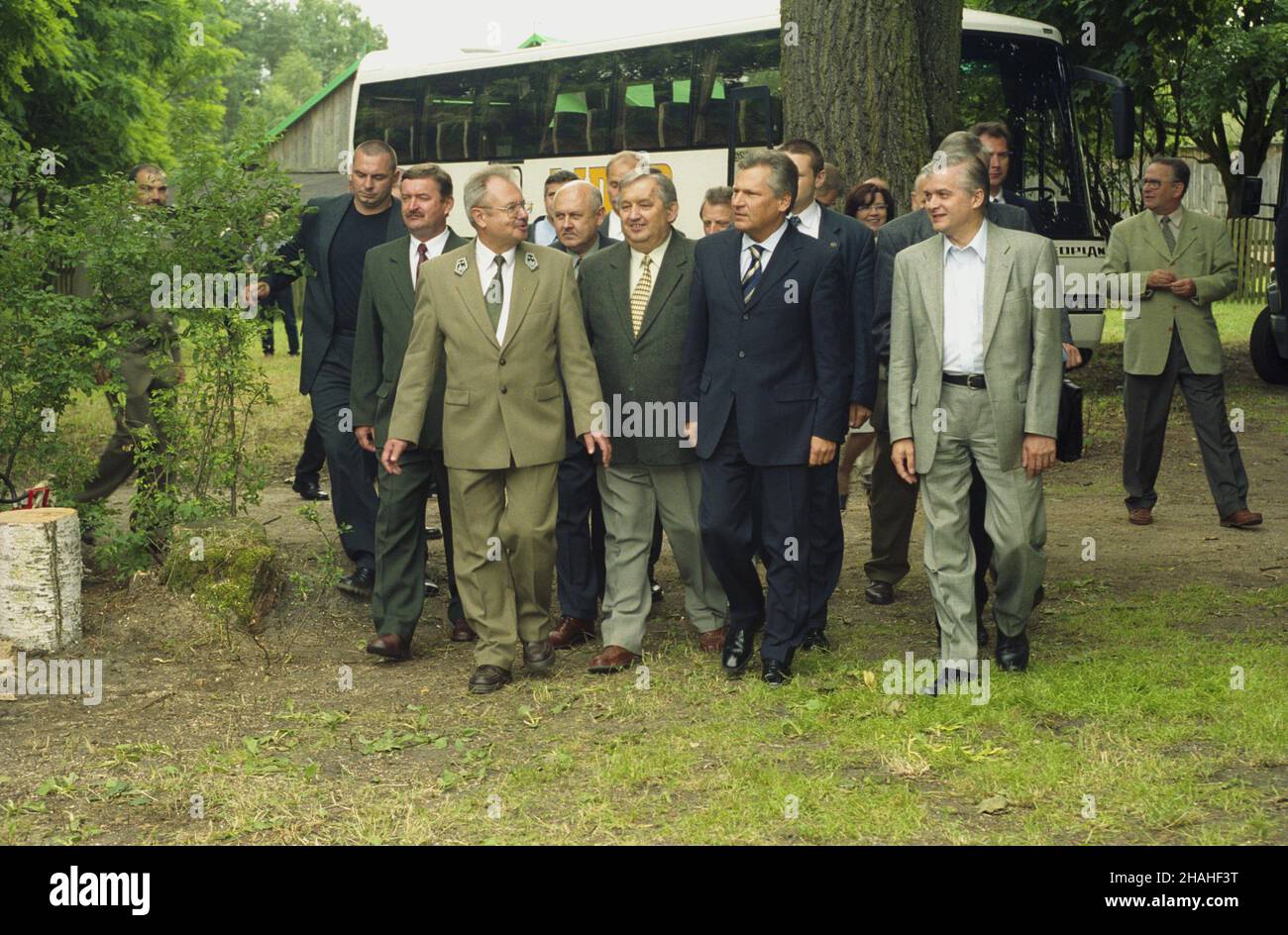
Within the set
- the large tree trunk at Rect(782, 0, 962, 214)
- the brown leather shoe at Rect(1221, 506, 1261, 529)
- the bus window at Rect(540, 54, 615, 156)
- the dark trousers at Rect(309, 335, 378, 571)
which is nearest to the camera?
the dark trousers at Rect(309, 335, 378, 571)

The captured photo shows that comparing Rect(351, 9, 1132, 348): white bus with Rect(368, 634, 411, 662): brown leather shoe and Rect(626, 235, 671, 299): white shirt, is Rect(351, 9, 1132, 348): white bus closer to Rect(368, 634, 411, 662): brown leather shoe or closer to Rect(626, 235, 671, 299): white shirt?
Rect(626, 235, 671, 299): white shirt

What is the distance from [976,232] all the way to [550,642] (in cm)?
259

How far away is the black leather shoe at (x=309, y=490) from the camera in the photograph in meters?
11.5

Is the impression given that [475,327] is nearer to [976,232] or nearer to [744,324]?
[744,324]

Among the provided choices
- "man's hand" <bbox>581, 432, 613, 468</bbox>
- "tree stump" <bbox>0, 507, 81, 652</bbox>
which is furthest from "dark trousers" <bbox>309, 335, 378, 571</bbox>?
"man's hand" <bbox>581, 432, 613, 468</bbox>

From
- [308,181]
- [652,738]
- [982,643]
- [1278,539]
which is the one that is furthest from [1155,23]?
[308,181]

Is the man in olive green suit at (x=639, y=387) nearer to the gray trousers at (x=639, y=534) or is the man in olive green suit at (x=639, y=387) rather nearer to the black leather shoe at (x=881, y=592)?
the gray trousers at (x=639, y=534)

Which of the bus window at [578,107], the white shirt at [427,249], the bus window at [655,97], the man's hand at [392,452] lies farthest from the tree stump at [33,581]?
the bus window at [578,107]

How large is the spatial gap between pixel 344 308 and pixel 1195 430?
520cm

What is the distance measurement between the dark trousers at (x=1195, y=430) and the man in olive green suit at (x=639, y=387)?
4.06 m

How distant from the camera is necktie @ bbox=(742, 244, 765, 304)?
666cm

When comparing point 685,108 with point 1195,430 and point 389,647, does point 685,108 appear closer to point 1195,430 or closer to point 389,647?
point 1195,430

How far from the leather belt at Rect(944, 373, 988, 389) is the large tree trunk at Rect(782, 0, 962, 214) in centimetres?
397

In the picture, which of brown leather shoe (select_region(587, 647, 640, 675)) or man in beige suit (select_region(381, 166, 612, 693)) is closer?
man in beige suit (select_region(381, 166, 612, 693))
